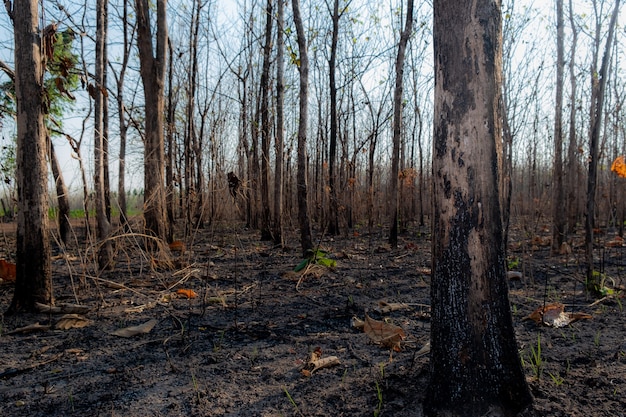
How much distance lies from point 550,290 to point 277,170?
427 cm

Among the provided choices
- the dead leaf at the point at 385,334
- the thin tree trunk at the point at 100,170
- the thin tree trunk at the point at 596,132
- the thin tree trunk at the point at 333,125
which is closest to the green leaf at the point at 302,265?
the thin tree trunk at the point at 333,125

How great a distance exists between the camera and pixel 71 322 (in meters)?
2.98

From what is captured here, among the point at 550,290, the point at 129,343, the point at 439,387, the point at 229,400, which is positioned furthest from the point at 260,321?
the point at 550,290

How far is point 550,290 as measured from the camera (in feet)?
12.9

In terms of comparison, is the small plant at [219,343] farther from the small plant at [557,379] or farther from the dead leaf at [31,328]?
the small plant at [557,379]

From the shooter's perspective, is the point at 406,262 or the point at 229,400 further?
the point at 406,262

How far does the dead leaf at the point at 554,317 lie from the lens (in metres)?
2.78

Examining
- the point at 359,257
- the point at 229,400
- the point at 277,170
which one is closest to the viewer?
the point at 229,400

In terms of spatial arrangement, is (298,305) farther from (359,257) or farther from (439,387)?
(359,257)

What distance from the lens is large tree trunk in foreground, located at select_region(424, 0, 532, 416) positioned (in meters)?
1.57

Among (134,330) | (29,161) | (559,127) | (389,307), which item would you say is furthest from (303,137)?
(559,127)

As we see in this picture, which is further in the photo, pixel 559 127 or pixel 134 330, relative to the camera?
pixel 559 127

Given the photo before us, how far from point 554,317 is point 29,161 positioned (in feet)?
13.1

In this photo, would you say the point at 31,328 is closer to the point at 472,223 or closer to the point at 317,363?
the point at 317,363
